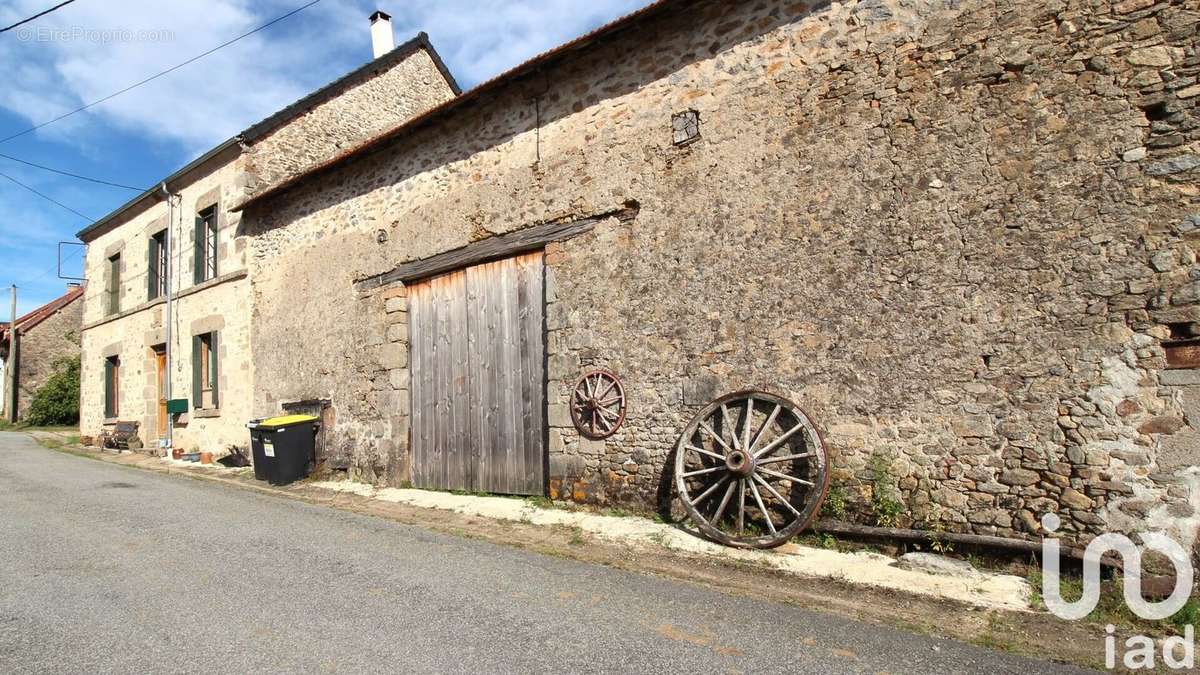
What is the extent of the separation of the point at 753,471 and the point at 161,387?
45.1 ft

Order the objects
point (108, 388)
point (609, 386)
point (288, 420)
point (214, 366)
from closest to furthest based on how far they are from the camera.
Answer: point (609, 386) → point (288, 420) → point (214, 366) → point (108, 388)

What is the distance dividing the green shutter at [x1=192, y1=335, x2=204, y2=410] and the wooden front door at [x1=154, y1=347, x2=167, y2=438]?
4.57 feet

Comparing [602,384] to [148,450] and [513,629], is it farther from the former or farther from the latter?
[148,450]

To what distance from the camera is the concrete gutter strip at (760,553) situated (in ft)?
13.3

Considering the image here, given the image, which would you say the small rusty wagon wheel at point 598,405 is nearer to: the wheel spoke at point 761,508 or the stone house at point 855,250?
the stone house at point 855,250

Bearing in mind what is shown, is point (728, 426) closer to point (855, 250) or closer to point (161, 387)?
point (855, 250)

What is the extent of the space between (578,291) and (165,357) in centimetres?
1159

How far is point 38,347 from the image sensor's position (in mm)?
22516

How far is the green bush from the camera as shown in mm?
21391

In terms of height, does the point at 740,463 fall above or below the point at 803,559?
above

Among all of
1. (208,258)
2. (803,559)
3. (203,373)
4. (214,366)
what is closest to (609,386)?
(803,559)

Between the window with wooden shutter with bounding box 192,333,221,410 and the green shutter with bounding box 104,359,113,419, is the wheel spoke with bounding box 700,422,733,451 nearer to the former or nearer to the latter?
the window with wooden shutter with bounding box 192,333,221,410

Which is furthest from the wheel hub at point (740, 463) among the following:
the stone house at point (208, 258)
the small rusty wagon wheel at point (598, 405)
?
the stone house at point (208, 258)

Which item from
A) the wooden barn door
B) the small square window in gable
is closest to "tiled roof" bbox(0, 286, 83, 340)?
the wooden barn door
